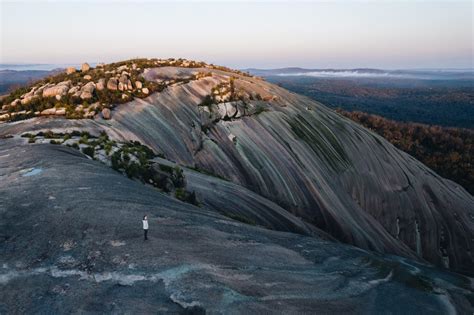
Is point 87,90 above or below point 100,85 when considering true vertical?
below

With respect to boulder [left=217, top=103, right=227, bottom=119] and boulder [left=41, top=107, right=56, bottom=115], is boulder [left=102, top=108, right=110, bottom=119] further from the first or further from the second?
boulder [left=217, top=103, right=227, bottom=119]

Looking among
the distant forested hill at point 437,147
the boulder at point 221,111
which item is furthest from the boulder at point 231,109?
the distant forested hill at point 437,147

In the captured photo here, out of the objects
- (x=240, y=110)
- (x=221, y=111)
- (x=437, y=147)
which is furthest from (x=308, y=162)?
(x=437, y=147)

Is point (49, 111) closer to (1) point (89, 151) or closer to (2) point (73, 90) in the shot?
(2) point (73, 90)

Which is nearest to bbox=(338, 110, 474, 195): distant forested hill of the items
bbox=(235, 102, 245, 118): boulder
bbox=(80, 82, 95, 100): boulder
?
bbox=(235, 102, 245, 118): boulder

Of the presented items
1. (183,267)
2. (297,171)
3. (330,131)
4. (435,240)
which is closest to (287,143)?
(297,171)

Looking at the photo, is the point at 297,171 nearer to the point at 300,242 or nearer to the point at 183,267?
the point at 300,242

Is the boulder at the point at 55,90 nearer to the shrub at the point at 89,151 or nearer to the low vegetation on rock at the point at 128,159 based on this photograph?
the low vegetation on rock at the point at 128,159
